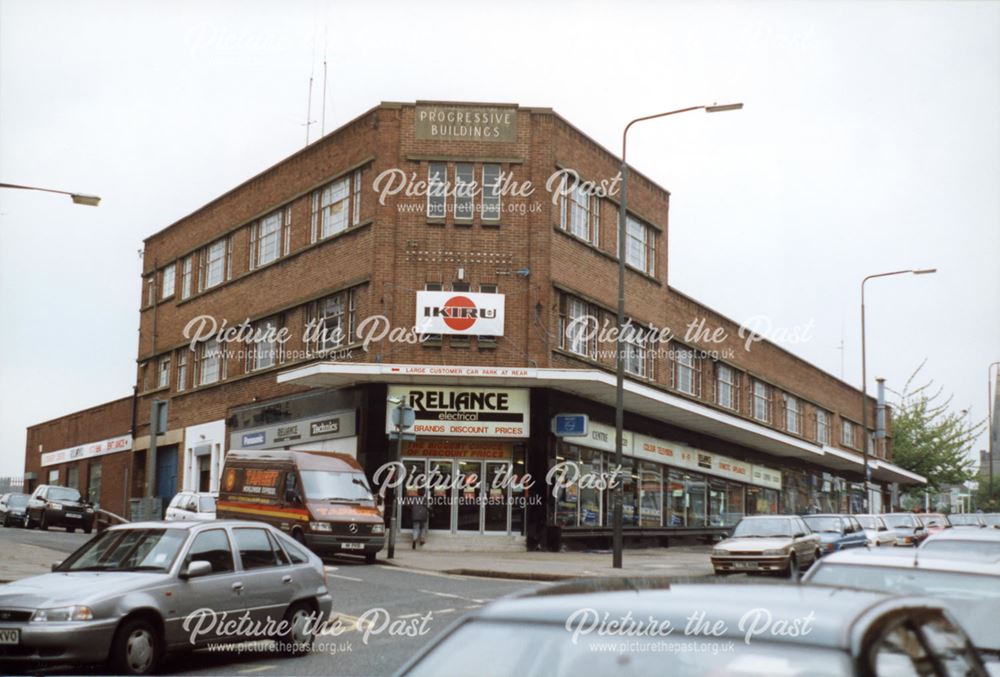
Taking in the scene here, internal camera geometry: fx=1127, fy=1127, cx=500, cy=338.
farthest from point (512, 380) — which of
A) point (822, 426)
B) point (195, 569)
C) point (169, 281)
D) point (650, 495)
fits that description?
point (822, 426)

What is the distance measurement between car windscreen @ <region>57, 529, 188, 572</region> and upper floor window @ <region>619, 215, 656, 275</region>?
97.5 feet

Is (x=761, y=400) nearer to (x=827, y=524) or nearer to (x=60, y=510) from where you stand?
(x=827, y=524)

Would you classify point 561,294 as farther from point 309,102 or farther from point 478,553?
point 309,102

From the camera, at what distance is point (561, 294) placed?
114ft

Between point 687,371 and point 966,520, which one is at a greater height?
point 687,371

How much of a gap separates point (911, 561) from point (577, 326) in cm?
2807

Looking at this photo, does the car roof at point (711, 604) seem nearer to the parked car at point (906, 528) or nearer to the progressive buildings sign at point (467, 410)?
the progressive buildings sign at point (467, 410)

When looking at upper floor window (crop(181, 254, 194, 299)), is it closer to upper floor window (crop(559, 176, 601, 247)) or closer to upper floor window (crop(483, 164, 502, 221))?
upper floor window (crop(483, 164, 502, 221))

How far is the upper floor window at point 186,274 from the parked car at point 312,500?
22.1 m

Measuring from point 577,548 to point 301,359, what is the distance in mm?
11330

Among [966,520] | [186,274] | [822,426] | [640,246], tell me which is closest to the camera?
[640,246]

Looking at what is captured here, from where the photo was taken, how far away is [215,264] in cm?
4528

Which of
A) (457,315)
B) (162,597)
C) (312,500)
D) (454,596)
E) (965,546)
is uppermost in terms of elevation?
(457,315)

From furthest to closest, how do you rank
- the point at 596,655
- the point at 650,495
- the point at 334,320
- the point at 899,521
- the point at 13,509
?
1. the point at 13,509
2. the point at 650,495
3. the point at 899,521
4. the point at 334,320
5. the point at 596,655
